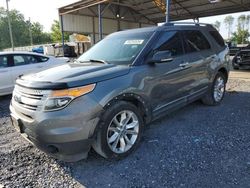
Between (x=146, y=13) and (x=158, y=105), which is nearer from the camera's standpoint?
(x=158, y=105)

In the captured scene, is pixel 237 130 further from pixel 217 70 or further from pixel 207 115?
pixel 217 70

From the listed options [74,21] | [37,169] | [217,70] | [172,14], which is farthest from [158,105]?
[172,14]

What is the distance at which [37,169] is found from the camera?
10.4 ft

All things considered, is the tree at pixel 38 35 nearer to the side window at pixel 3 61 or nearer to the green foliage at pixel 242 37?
the green foliage at pixel 242 37

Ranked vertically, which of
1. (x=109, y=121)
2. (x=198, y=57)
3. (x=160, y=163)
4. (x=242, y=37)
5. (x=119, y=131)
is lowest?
(x=160, y=163)

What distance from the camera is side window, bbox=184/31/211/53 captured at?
15.1 ft

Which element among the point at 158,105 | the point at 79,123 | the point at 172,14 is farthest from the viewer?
the point at 172,14

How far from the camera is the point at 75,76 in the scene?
3.02 meters

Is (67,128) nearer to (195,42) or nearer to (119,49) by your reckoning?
(119,49)

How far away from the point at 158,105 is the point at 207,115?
5.44 ft

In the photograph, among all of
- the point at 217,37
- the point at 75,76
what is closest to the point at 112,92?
the point at 75,76

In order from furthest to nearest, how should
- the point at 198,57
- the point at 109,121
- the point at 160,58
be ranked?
the point at 198,57 < the point at 160,58 < the point at 109,121

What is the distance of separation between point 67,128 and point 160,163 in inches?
52.6

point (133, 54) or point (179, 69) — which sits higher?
point (133, 54)
